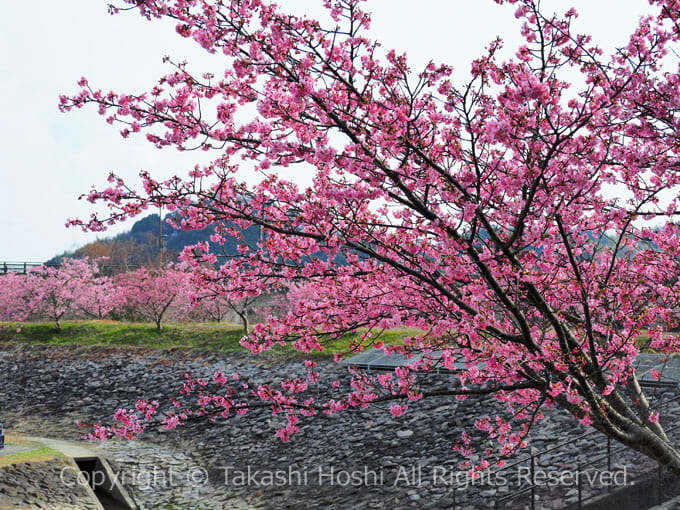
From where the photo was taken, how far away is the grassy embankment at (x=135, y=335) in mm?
23344

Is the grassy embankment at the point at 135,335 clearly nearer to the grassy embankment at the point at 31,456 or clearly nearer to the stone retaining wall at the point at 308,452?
the stone retaining wall at the point at 308,452

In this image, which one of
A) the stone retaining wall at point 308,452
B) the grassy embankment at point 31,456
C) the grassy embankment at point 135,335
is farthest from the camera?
the grassy embankment at point 135,335

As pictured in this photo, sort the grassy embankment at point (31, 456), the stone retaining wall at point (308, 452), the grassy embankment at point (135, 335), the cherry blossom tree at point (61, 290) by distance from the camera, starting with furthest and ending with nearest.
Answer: the cherry blossom tree at point (61, 290), the grassy embankment at point (135, 335), the grassy embankment at point (31, 456), the stone retaining wall at point (308, 452)

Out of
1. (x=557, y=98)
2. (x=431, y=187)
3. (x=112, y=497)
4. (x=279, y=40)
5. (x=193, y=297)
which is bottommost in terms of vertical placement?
(x=112, y=497)

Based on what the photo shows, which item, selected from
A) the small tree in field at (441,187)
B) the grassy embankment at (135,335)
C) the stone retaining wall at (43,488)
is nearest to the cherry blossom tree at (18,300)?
the grassy embankment at (135,335)

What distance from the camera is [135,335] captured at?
26.3 metres

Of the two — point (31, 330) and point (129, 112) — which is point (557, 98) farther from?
point (31, 330)

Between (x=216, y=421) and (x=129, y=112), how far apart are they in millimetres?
13523

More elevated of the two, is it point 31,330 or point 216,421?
point 31,330

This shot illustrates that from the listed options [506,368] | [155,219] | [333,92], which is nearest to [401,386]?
[506,368]

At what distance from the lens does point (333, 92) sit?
15.0 ft

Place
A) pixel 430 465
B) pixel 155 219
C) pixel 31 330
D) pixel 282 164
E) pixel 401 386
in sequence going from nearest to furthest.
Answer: pixel 282 164 < pixel 401 386 < pixel 430 465 < pixel 31 330 < pixel 155 219

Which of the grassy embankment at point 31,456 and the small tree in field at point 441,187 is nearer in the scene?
the small tree in field at point 441,187

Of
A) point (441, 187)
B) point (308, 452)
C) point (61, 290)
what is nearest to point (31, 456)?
point (308, 452)
